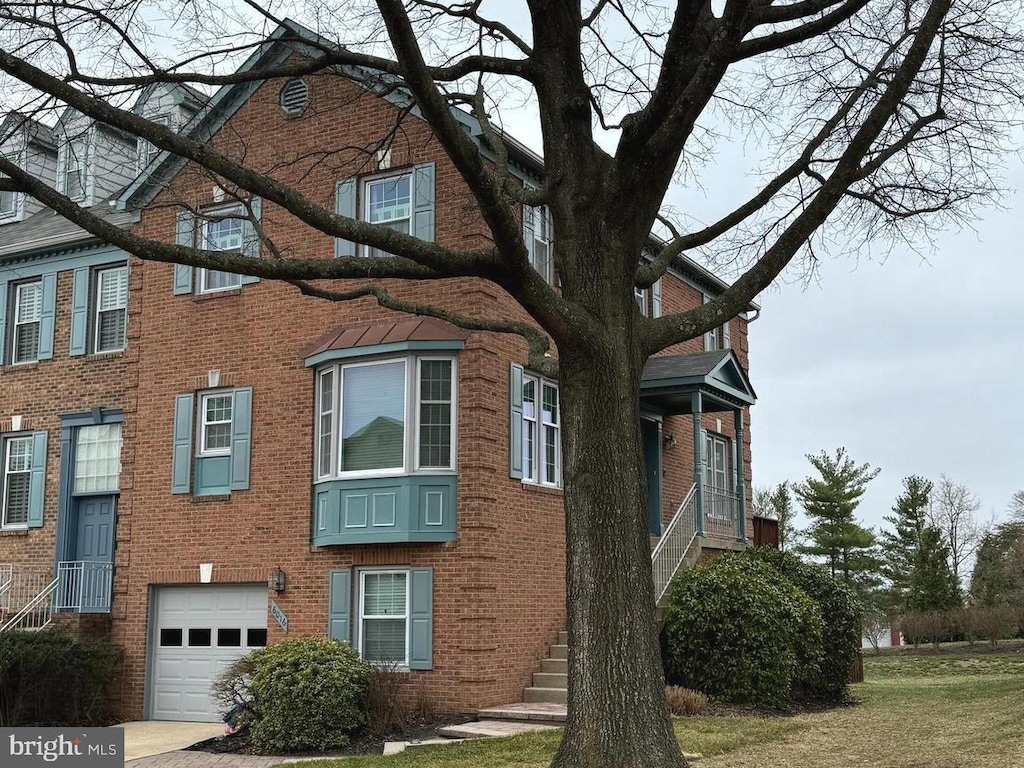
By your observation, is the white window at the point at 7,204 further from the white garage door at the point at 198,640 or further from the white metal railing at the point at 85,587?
the white garage door at the point at 198,640

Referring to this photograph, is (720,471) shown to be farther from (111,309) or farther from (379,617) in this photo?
(111,309)

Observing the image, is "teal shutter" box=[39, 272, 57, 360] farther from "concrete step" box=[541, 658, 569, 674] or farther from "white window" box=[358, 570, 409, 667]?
"concrete step" box=[541, 658, 569, 674]

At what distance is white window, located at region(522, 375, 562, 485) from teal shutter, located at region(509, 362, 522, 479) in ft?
0.88

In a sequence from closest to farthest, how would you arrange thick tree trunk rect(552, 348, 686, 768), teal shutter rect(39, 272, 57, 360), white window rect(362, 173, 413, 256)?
thick tree trunk rect(552, 348, 686, 768), white window rect(362, 173, 413, 256), teal shutter rect(39, 272, 57, 360)

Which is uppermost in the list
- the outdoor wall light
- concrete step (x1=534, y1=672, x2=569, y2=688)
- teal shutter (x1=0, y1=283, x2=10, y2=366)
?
teal shutter (x1=0, y1=283, x2=10, y2=366)

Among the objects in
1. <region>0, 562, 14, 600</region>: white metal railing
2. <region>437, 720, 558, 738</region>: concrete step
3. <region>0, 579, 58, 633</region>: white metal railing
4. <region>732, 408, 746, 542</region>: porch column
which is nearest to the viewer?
<region>437, 720, 558, 738</region>: concrete step

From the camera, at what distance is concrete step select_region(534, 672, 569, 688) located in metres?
15.8

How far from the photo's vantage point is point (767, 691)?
15.1 meters

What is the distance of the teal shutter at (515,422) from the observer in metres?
16.1

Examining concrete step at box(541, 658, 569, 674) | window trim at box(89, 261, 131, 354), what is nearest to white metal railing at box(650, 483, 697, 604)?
concrete step at box(541, 658, 569, 674)

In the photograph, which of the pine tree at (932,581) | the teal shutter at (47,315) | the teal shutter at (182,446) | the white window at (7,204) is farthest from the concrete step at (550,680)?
the pine tree at (932,581)

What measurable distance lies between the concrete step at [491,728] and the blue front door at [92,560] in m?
7.32

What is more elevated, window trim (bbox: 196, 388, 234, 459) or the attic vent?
the attic vent

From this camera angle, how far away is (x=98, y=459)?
768 inches
